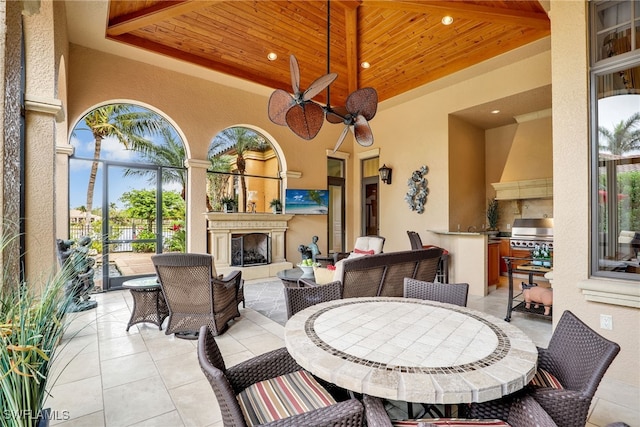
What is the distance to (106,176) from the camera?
5.39 m

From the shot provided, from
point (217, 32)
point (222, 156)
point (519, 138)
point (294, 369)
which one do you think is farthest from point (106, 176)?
point (519, 138)

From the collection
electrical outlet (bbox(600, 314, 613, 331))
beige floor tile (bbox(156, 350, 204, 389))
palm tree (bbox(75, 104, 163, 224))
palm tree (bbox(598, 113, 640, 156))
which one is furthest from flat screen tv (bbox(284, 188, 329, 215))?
electrical outlet (bbox(600, 314, 613, 331))

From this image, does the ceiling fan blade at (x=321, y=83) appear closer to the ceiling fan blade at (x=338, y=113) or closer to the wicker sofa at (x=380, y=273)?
the ceiling fan blade at (x=338, y=113)

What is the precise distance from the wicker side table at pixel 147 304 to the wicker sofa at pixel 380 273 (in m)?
1.66

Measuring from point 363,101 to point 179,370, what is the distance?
3356 millimetres

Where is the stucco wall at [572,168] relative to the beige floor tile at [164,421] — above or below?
above

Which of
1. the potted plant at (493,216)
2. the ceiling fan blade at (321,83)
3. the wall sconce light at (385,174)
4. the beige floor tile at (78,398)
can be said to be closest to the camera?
the beige floor tile at (78,398)

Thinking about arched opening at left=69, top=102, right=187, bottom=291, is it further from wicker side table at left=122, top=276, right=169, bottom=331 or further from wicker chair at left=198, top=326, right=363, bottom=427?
wicker chair at left=198, top=326, right=363, bottom=427

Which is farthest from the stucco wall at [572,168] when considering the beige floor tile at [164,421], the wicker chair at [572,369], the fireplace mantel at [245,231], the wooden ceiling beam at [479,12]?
the fireplace mantel at [245,231]

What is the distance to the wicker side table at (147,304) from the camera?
352 centimetres

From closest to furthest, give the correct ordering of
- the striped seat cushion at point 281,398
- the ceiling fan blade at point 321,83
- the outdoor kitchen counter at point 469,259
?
the striped seat cushion at point 281,398
the ceiling fan blade at point 321,83
the outdoor kitchen counter at point 469,259

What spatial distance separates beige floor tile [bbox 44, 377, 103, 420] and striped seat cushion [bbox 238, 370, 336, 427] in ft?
4.72

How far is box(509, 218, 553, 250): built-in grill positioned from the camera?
620cm

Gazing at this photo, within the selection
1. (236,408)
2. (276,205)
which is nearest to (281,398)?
(236,408)
